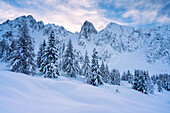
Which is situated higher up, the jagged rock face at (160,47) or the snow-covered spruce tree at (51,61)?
the jagged rock face at (160,47)

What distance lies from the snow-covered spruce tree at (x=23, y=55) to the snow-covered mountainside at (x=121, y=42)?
339ft

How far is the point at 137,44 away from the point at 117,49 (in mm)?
36316

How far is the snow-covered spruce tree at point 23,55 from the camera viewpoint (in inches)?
475

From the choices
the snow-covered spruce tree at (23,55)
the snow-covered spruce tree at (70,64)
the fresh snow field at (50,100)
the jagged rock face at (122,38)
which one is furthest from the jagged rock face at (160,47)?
the fresh snow field at (50,100)

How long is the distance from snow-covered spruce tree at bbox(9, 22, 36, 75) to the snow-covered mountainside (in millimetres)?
103435

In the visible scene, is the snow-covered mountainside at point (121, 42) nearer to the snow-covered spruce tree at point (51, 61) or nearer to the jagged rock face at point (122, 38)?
the jagged rock face at point (122, 38)

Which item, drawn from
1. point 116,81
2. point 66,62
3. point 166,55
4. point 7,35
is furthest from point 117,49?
point 7,35

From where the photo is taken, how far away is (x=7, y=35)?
112500 mm

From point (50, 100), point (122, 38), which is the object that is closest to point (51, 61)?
point (50, 100)

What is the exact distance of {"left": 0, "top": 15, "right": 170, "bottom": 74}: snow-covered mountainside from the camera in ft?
370

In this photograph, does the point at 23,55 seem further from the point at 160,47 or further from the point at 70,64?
the point at 160,47

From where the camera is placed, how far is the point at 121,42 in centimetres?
14750

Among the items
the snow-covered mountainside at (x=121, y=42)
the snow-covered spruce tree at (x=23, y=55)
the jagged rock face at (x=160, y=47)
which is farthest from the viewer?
the snow-covered mountainside at (x=121, y=42)

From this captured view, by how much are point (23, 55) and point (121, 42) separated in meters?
154
